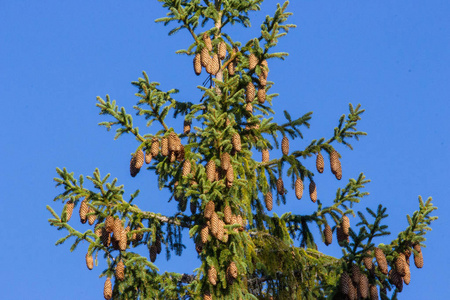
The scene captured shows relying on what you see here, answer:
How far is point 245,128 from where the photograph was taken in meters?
13.2

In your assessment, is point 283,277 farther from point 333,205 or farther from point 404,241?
point 404,241

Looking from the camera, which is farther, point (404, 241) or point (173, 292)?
point (173, 292)

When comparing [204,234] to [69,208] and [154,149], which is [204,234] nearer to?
[154,149]

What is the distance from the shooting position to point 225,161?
1160 centimetres

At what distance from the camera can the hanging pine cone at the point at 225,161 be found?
1153 centimetres

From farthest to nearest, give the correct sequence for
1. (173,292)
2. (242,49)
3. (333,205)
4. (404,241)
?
(242,49) < (333,205) < (173,292) < (404,241)

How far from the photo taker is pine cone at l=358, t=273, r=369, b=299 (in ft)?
33.8

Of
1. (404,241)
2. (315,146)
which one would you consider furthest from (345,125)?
(404,241)

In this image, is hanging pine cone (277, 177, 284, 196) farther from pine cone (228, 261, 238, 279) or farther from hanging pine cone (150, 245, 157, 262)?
hanging pine cone (150, 245, 157, 262)

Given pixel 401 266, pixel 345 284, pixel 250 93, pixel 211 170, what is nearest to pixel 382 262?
pixel 401 266

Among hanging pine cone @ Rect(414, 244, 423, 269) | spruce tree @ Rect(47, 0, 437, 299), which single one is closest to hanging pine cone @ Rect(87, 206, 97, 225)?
spruce tree @ Rect(47, 0, 437, 299)

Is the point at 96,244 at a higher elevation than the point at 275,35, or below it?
below

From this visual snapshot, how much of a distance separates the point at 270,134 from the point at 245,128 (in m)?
0.50

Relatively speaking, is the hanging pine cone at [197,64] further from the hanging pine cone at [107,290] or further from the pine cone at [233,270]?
the hanging pine cone at [107,290]
